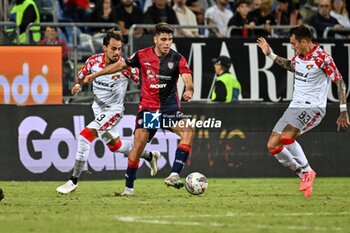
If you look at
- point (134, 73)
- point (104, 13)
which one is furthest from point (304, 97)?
point (104, 13)

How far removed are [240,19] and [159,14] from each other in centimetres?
186

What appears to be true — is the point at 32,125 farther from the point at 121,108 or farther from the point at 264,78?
the point at 264,78

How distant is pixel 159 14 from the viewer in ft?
76.2

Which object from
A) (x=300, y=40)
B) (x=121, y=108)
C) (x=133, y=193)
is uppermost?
Answer: (x=300, y=40)

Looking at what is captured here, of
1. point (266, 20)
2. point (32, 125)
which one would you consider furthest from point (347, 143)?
point (32, 125)

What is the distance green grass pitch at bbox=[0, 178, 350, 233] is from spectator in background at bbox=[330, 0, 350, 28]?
7.23 metres

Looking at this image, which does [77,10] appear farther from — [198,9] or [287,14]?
[287,14]

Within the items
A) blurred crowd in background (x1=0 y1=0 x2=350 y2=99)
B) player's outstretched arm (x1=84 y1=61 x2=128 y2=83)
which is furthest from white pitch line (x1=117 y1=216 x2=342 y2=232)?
blurred crowd in background (x1=0 y1=0 x2=350 y2=99)

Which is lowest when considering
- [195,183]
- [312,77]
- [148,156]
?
[195,183]

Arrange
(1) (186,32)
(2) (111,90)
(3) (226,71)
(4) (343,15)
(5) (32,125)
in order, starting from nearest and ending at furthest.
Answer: (2) (111,90), (5) (32,125), (3) (226,71), (1) (186,32), (4) (343,15)

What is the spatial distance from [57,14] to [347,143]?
6998 mm

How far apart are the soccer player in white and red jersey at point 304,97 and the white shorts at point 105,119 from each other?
104 inches

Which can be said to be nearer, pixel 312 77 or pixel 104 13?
pixel 312 77

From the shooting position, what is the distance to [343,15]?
25125mm
